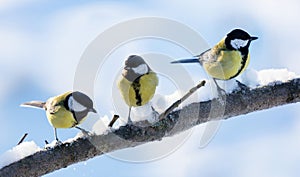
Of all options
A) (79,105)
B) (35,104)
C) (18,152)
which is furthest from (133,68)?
(35,104)

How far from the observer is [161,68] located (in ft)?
10.9

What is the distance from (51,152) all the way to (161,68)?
1210mm

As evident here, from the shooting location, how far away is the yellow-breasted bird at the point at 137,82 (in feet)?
10.1

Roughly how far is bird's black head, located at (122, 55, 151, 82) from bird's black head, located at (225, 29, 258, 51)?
784mm

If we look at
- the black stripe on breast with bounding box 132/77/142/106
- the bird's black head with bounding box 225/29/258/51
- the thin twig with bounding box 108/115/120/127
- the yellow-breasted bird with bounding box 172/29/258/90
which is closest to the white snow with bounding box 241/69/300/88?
the yellow-breasted bird with bounding box 172/29/258/90

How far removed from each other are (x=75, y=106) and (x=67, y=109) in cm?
27

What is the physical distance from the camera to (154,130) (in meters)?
2.65

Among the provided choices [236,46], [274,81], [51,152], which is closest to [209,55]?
[236,46]

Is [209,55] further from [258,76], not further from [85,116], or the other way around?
[85,116]

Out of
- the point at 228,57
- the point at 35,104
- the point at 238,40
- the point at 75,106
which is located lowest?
the point at 35,104

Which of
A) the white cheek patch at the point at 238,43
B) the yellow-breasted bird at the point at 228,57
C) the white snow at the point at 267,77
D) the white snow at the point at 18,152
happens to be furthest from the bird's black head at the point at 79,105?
the white cheek patch at the point at 238,43

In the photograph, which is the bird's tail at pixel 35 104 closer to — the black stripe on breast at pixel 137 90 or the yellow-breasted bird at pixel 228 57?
the black stripe on breast at pixel 137 90

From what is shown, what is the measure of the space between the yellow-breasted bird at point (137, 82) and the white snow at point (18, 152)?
0.81 metres

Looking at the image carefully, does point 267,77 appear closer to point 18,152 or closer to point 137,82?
point 137,82
